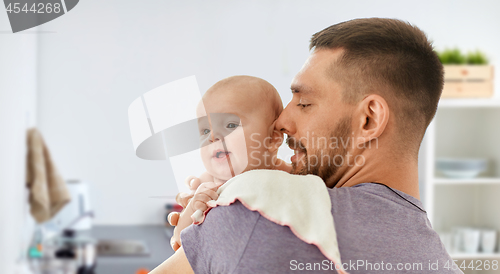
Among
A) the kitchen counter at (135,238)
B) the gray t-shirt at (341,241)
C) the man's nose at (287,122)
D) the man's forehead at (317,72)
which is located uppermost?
the man's forehead at (317,72)

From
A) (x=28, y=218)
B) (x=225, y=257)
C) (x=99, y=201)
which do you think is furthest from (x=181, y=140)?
(x=99, y=201)

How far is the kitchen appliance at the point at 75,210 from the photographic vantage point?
8.41 feet

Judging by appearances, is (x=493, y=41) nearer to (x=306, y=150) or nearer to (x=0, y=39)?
(x=306, y=150)

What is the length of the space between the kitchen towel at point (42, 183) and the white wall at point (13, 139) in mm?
49

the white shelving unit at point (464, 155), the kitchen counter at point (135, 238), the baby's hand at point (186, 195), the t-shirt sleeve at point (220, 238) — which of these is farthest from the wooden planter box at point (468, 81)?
the t-shirt sleeve at point (220, 238)

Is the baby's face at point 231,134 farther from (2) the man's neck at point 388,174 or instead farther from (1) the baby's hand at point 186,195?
(2) the man's neck at point 388,174

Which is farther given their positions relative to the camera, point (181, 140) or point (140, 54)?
point (140, 54)

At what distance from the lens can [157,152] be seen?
653 millimetres

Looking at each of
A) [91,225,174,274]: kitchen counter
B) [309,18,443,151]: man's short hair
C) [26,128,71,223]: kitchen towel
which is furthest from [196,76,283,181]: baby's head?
[26,128,71,223]: kitchen towel

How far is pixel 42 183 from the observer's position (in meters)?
2.25

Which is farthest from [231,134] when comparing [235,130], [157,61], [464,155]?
[464,155]

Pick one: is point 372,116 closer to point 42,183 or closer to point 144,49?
point 42,183

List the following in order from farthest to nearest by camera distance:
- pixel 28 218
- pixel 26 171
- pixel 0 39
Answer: pixel 28 218
pixel 26 171
pixel 0 39

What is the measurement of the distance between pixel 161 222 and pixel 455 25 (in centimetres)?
237
